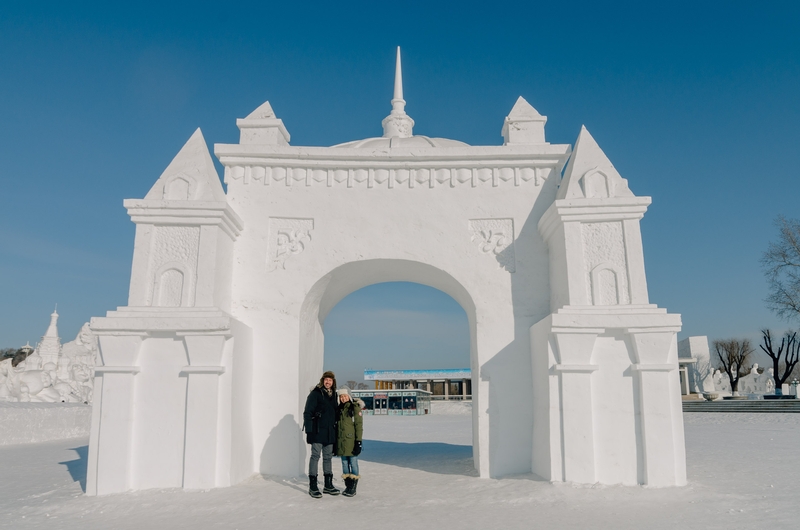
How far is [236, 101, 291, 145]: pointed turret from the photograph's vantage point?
8094 mm

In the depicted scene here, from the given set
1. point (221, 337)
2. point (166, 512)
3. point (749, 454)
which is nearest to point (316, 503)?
point (166, 512)

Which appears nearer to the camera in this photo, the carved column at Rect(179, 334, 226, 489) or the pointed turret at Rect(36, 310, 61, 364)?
the carved column at Rect(179, 334, 226, 489)

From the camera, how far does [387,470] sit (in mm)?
7875

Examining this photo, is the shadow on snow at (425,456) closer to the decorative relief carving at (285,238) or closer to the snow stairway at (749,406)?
the decorative relief carving at (285,238)

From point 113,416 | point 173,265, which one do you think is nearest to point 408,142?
point 173,265

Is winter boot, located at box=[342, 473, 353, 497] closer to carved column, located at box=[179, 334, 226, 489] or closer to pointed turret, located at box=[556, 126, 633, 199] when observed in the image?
carved column, located at box=[179, 334, 226, 489]

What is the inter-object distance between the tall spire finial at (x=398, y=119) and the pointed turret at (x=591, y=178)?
380 centimetres

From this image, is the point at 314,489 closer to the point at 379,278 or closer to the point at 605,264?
the point at 379,278

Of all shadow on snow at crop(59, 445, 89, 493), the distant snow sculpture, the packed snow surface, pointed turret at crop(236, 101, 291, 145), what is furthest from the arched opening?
the distant snow sculpture

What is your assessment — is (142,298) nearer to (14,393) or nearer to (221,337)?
(221,337)

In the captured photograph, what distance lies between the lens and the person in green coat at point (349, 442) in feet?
20.0

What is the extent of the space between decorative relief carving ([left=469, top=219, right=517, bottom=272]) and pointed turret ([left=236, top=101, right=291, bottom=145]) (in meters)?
3.05

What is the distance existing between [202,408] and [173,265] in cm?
176

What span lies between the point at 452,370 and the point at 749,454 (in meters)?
26.3
